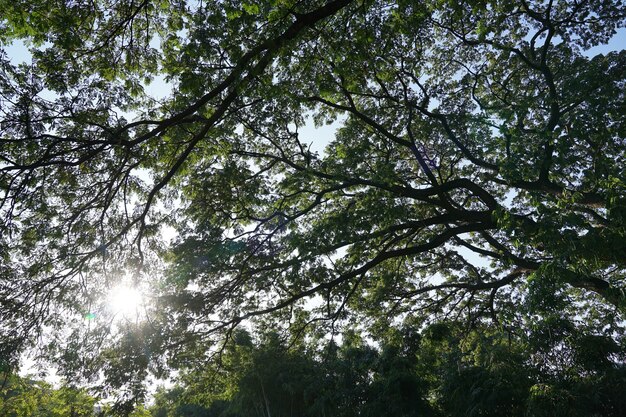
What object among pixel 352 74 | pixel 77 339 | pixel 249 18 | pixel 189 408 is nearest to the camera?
pixel 249 18

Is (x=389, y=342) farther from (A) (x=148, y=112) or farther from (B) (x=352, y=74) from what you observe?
(A) (x=148, y=112)

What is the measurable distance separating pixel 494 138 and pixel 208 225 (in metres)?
6.59

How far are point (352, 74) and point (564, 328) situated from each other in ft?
21.4

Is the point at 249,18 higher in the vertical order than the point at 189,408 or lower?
higher

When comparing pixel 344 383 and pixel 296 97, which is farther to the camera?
pixel 344 383

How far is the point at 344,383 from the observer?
16.3 meters

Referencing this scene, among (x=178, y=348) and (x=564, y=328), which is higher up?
(x=178, y=348)

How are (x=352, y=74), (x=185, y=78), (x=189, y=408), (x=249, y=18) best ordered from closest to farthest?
(x=185, y=78) → (x=249, y=18) → (x=352, y=74) → (x=189, y=408)

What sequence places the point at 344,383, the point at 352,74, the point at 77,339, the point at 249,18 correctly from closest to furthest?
the point at 249,18
the point at 77,339
the point at 352,74
the point at 344,383

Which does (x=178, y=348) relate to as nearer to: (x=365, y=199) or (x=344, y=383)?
(x=365, y=199)

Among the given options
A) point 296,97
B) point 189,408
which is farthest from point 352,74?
point 189,408

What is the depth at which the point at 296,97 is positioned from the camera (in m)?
7.88

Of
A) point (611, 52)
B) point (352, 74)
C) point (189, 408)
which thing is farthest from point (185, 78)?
point (189, 408)

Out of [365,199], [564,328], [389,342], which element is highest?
[365,199]
